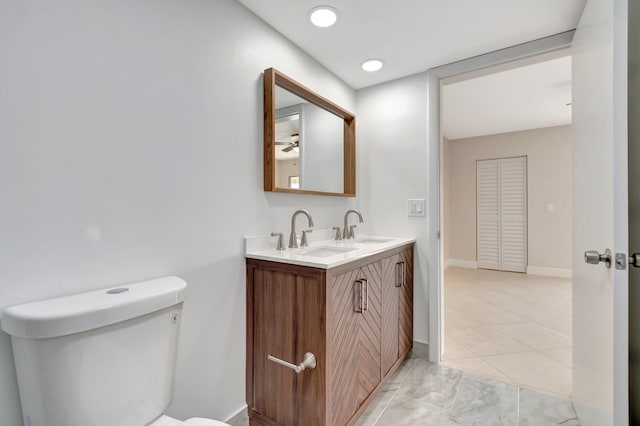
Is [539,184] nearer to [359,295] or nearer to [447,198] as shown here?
[447,198]

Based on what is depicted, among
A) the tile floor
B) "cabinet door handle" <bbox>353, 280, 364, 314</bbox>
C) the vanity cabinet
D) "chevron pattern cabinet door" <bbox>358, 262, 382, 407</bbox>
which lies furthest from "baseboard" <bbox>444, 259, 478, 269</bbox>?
"cabinet door handle" <bbox>353, 280, 364, 314</bbox>

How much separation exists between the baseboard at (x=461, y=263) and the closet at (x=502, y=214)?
93 mm

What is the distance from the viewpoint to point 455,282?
4.32 metres

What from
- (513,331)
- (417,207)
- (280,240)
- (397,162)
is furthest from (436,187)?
(513,331)

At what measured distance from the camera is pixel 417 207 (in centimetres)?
223

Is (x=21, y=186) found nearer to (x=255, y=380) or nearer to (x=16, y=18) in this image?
(x=16, y=18)

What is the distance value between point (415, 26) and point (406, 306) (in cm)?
176

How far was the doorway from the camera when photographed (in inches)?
88.9

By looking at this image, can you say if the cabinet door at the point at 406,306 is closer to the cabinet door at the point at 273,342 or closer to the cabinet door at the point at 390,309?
the cabinet door at the point at 390,309

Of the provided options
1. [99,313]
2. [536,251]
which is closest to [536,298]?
[536,251]

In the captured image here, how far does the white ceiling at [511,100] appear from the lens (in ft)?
9.07

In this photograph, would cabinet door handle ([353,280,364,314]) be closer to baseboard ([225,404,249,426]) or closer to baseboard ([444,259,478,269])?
baseboard ([225,404,249,426])

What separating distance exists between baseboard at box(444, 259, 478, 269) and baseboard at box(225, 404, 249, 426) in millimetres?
4573

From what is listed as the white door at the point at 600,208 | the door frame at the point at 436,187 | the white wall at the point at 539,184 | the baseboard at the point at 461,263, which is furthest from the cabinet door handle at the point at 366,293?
Result: the white wall at the point at 539,184
